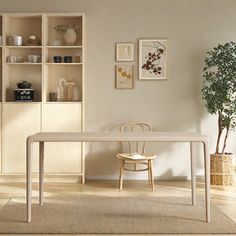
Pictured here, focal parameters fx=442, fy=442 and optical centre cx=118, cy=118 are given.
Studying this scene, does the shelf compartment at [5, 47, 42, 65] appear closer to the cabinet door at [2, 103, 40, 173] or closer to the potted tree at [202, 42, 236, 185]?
the cabinet door at [2, 103, 40, 173]

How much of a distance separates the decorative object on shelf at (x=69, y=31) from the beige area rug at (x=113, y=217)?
7.14ft

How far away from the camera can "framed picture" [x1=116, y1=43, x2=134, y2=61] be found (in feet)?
19.7

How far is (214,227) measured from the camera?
3.73 metres

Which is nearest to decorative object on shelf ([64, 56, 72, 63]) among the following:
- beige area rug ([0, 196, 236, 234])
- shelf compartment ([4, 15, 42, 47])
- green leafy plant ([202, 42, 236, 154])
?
shelf compartment ([4, 15, 42, 47])

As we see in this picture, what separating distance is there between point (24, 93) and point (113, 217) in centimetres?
245

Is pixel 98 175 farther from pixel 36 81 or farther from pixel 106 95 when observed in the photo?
pixel 36 81

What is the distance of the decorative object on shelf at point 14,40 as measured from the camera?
581cm

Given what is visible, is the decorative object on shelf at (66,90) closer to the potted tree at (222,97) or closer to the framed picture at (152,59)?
the framed picture at (152,59)

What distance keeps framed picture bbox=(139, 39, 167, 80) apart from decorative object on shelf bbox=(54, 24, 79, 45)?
0.90 m

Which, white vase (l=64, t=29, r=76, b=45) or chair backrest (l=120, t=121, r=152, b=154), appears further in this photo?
chair backrest (l=120, t=121, r=152, b=154)

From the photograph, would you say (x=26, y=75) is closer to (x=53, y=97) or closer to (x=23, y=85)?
(x=23, y=85)

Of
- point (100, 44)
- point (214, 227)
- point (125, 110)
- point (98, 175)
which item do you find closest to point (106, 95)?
point (125, 110)

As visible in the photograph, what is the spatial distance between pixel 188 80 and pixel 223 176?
137cm

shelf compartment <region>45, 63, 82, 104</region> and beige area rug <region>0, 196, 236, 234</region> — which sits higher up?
shelf compartment <region>45, 63, 82, 104</region>
